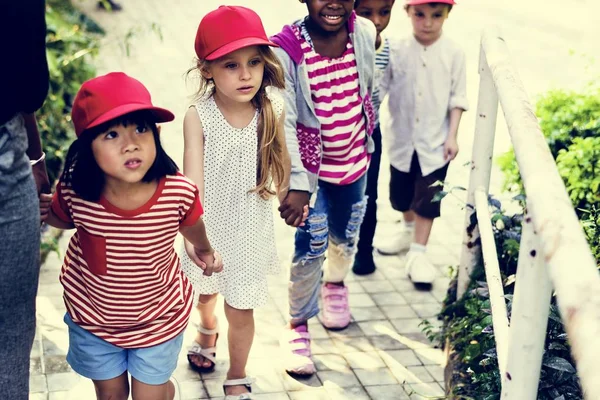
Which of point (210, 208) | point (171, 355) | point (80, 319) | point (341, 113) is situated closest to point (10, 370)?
point (80, 319)

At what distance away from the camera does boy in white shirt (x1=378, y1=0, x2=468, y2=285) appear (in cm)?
457

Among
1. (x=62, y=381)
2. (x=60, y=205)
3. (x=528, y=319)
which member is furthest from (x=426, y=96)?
(x=528, y=319)

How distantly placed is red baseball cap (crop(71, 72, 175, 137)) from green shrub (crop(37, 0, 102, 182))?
280 centimetres

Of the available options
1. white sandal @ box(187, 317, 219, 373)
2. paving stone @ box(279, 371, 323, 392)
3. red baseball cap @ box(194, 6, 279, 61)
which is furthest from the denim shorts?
red baseball cap @ box(194, 6, 279, 61)

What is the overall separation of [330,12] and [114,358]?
5.19 ft

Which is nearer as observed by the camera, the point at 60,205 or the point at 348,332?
the point at 60,205

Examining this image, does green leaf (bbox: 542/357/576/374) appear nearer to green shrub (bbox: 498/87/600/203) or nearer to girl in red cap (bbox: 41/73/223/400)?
girl in red cap (bbox: 41/73/223/400)

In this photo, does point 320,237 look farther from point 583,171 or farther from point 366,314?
point 583,171

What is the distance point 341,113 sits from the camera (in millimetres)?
3750

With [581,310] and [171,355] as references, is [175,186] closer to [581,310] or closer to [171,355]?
[171,355]

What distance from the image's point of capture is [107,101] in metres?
2.62

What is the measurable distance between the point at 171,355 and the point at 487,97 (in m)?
1.64

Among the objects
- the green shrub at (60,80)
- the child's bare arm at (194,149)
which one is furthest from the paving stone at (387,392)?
the green shrub at (60,80)

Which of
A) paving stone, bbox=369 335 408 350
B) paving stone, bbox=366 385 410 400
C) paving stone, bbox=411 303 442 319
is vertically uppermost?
paving stone, bbox=411 303 442 319
